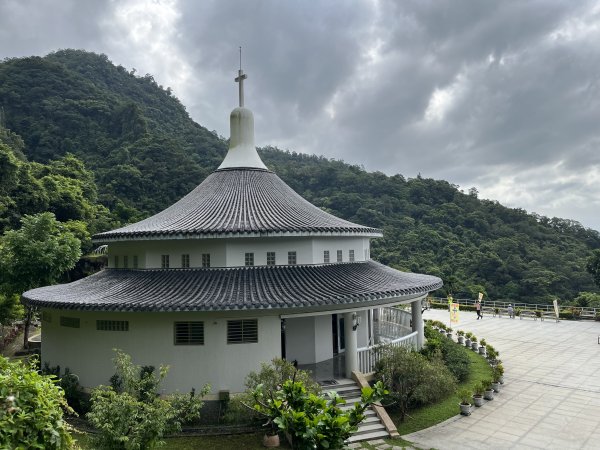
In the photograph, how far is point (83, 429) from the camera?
45.0 ft

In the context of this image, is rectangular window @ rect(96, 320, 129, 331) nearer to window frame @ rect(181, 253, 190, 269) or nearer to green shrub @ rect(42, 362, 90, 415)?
green shrub @ rect(42, 362, 90, 415)

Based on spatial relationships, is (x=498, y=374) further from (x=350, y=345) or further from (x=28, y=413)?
(x=28, y=413)

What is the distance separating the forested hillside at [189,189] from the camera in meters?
54.0

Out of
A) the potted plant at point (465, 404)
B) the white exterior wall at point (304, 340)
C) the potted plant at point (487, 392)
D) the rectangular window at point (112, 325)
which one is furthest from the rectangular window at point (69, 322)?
the potted plant at point (487, 392)

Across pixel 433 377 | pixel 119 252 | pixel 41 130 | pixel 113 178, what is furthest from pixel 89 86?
pixel 433 377

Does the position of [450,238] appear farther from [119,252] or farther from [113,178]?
[119,252]

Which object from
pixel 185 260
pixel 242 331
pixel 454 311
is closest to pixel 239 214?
pixel 185 260

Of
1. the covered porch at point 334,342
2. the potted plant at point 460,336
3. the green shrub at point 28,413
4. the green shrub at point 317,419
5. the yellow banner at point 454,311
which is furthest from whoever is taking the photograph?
the yellow banner at point 454,311

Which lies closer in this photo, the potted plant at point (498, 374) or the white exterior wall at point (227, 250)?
the white exterior wall at point (227, 250)

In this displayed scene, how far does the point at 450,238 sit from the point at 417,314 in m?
49.9

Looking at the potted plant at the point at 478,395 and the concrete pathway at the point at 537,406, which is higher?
the potted plant at the point at 478,395

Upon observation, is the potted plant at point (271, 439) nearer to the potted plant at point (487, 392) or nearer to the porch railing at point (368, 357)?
the porch railing at point (368, 357)

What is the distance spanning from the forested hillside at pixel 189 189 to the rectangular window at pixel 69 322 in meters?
29.7

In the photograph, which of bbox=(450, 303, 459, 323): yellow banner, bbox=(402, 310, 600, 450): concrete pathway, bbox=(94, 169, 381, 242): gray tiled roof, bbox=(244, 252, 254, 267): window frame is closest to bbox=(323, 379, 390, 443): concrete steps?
bbox=(402, 310, 600, 450): concrete pathway
